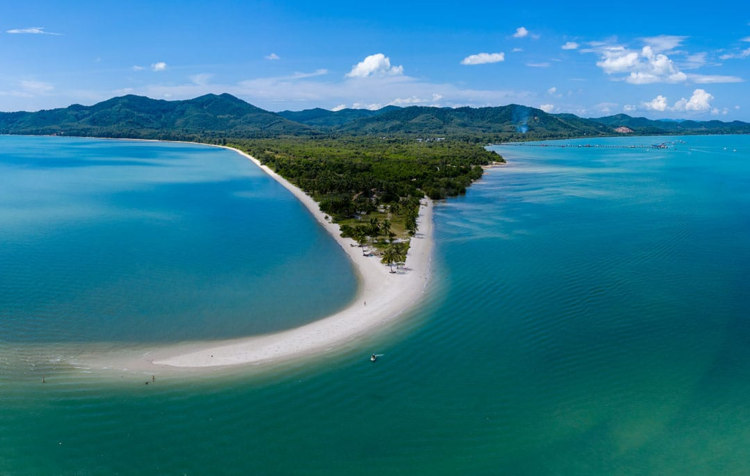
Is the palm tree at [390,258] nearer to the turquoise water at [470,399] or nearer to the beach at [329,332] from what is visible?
the beach at [329,332]

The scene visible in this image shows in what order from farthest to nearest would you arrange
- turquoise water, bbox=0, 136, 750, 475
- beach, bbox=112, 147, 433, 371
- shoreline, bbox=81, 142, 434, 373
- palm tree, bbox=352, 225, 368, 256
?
Answer: palm tree, bbox=352, 225, 368, 256 < beach, bbox=112, 147, 433, 371 < shoreline, bbox=81, 142, 434, 373 < turquoise water, bbox=0, 136, 750, 475

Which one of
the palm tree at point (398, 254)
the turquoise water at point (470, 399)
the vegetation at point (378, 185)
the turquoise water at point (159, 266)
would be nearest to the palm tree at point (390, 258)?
the palm tree at point (398, 254)

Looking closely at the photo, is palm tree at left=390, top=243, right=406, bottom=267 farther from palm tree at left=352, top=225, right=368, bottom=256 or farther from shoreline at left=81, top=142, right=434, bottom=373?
palm tree at left=352, top=225, right=368, bottom=256

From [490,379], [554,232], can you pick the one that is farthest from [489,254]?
[490,379]

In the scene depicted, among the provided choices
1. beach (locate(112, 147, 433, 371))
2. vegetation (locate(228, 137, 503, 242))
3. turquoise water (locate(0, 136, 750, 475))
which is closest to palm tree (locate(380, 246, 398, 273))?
beach (locate(112, 147, 433, 371))

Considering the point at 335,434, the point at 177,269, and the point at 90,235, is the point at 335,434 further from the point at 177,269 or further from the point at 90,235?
the point at 90,235

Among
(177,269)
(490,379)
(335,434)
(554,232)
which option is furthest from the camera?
(554,232)
